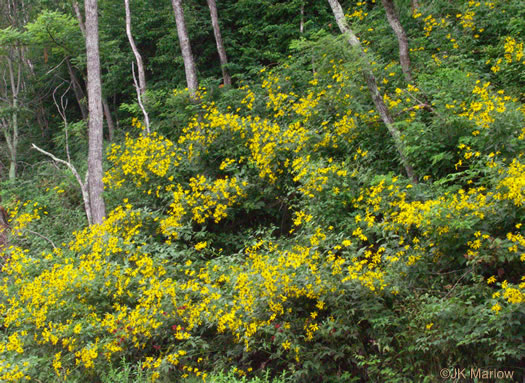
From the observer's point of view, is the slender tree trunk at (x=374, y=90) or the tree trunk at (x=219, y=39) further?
the tree trunk at (x=219, y=39)

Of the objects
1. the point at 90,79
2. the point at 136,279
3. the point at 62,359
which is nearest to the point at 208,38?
the point at 90,79

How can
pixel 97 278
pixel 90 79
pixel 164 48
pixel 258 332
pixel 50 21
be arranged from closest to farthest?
pixel 258 332
pixel 97 278
pixel 90 79
pixel 50 21
pixel 164 48

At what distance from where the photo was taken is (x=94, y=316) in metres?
5.59

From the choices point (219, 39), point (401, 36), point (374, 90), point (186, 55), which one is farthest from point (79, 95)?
point (374, 90)

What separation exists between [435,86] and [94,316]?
5.53 metres

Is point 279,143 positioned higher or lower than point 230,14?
lower

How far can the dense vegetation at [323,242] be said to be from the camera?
435 centimetres

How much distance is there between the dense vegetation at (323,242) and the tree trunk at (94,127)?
1.05 ft

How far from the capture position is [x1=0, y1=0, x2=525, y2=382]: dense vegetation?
4348 mm

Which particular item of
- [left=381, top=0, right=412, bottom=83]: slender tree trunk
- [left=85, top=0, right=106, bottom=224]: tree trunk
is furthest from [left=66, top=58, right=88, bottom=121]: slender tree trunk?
[left=381, top=0, right=412, bottom=83]: slender tree trunk

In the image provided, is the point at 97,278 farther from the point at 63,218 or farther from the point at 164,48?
the point at 164,48

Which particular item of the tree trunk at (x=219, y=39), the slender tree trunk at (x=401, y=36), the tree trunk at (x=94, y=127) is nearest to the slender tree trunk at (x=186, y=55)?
the tree trunk at (x=219, y=39)

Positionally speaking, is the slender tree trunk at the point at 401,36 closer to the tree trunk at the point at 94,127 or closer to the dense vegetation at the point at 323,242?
the dense vegetation at the point at 323,242

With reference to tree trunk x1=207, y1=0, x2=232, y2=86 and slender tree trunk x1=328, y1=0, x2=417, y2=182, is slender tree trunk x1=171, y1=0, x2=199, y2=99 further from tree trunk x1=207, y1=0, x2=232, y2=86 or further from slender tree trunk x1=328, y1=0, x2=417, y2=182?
slender tree trunk x1=328, y1=0, x2=417, y2=182
